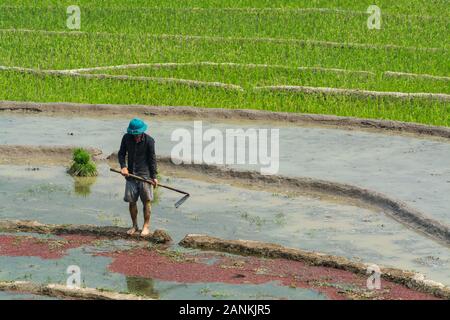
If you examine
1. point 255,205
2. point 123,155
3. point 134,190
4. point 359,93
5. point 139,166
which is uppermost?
point 123,155

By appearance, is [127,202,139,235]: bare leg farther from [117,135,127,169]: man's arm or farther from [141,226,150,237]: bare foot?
[117,135,127,169]: man's arm

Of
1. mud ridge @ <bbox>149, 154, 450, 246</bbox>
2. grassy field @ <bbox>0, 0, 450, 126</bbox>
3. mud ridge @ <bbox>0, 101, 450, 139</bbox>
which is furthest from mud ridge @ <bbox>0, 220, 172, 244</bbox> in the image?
grassy field @ <bbox>0, 0, 450, 126</bbox>

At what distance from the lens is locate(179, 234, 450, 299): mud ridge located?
1119cm

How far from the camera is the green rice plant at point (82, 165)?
16.1 m

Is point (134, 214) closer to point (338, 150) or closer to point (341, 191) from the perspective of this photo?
point (341, 191)

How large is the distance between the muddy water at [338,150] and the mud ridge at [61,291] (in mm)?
4160

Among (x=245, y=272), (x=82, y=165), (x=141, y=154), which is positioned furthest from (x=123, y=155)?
(x=82, y=165)

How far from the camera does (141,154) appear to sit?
13.1 m

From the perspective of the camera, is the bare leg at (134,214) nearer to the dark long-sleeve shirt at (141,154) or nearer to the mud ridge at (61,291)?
the dark long-sleeve shirt at (141,154)

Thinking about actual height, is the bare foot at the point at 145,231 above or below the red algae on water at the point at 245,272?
above

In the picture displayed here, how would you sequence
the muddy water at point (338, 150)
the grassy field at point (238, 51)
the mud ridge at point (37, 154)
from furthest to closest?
the grassy field at point (238, 51), the mud ridge at point (37, 154), the muddy water at point (338, 150)

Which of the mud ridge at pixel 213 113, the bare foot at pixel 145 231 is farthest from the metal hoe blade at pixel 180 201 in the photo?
the mud ridge at pixel 213 113

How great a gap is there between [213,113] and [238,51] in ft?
20.5

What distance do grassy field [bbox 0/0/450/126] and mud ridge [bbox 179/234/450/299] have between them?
7.68 metres
